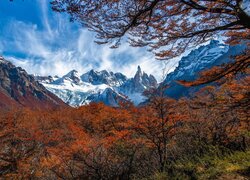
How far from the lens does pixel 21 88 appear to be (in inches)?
5989

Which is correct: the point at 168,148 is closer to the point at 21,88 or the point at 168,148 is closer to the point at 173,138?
the point at 173,138

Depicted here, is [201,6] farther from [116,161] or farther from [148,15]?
[116,161]

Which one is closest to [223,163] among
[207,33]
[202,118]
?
[207,33]

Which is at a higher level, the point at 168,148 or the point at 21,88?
the point at 21,88

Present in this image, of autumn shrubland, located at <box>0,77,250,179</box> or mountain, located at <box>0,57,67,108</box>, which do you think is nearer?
autumn shrubland, located at <box>0,77,250,179</box>

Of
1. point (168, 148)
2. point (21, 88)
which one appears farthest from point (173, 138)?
point (21, 88)

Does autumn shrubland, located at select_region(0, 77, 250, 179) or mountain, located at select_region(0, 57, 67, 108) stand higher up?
mountain, located at select_region(0, 57, 67, 108)

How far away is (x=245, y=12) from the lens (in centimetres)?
515

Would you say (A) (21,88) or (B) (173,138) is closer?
(B) (173,138)

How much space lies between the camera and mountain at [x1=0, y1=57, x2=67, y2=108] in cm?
14150

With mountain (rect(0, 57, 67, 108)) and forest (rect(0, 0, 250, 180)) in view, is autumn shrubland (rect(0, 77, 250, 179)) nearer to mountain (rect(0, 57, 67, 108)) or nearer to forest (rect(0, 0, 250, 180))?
forest (rect(0, 0, 250, 180))

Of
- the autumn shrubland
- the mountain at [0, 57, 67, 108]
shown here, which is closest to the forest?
the autumn shrubland

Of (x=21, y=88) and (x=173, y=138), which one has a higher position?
(x=21, y=88)

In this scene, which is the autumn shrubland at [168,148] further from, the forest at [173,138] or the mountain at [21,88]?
the mountain at [21,88]
